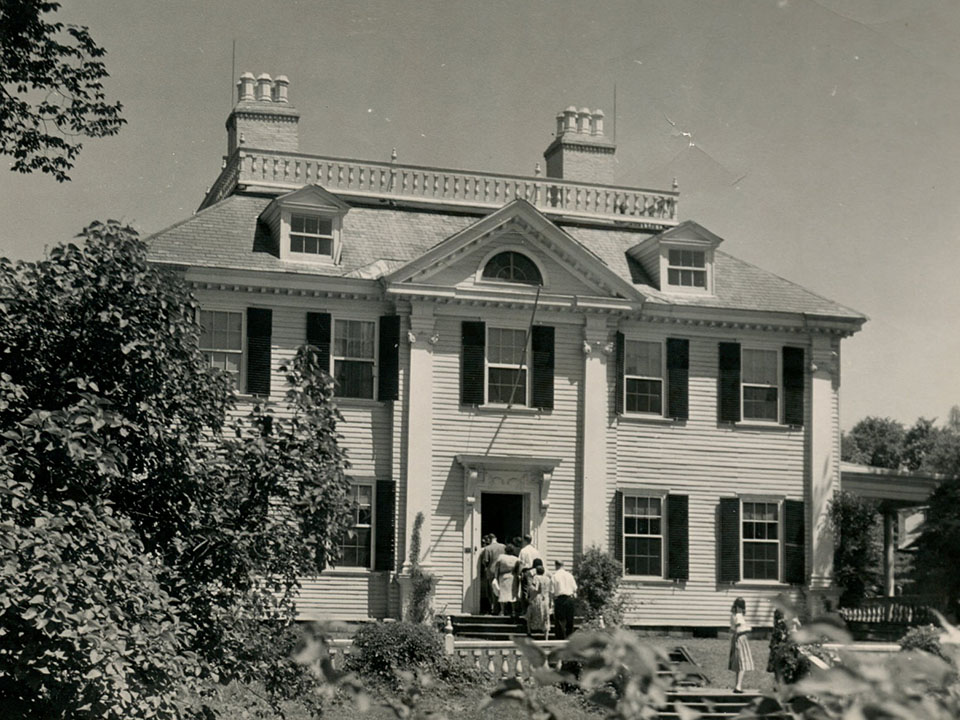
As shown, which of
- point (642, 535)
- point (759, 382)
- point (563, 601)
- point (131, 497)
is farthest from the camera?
point (759, 382)

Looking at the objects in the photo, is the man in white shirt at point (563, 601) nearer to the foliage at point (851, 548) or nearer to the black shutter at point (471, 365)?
the black shutter at point (471, 365)

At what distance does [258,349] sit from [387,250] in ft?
11.4

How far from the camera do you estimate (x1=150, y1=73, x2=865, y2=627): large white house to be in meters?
26.1

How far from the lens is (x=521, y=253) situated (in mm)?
27094

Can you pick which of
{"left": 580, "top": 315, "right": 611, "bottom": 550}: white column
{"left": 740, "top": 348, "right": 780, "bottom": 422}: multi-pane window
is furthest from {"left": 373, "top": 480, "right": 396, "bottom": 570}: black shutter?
{"left": 740, "top": 348, "right": 780, "bottom": 422}: multi-pane window

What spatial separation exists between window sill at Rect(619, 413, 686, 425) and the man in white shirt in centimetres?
487

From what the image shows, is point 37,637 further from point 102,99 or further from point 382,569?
point 382,569

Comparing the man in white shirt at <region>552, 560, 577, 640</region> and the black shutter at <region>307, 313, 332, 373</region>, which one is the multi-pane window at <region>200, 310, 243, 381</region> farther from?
the man in white shirt at <region>552, 560, 577, 640</region>

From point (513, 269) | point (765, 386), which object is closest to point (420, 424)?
point (513, 269)

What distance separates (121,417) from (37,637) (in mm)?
1799

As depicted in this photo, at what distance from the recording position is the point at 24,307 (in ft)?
40.7

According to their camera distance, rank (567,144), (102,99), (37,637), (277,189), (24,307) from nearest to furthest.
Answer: (37,637) < (24,307) < (102,99) < (277,189) < (567,144)

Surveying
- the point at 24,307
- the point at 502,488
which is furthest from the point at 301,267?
the point at 24,307

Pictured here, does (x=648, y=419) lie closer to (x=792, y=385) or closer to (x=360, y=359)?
(x=792, y=385)
